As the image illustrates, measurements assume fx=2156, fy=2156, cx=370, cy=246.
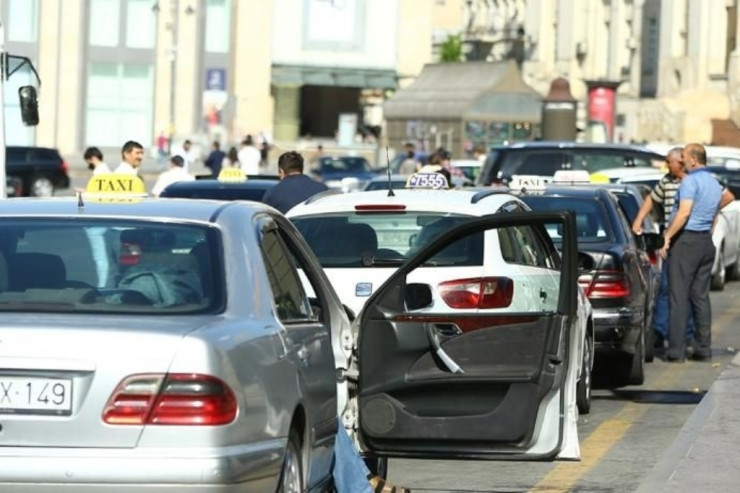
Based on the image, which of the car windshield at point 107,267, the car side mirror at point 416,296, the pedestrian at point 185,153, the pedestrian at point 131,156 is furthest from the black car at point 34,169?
the car windshield at point 107,267

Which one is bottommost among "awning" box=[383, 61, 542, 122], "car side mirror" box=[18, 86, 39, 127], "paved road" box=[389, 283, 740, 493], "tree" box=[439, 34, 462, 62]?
"paved road" box=[389, 283, 740, 493]

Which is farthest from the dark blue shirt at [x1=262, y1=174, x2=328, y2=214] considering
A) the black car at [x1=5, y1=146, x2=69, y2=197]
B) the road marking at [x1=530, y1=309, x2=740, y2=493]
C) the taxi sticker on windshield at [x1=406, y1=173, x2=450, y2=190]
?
the black car at [x1=5, y1=146, x2=69, y2=197]

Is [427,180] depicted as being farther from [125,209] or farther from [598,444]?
[125,209]

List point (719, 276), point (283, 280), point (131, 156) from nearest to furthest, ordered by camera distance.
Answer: point (283, 280) → point (131, 156) → point (719, 276)

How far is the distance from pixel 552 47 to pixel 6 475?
89797 millimetres

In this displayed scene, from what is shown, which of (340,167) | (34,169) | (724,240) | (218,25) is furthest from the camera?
(218,25)

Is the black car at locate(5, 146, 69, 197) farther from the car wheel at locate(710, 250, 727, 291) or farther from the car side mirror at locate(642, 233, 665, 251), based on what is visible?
the car side mirror at locate(642, 233, 665, 251)

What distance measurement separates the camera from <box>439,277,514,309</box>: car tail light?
1153cm

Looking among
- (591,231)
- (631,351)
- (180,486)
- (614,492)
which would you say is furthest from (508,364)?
(591,231)

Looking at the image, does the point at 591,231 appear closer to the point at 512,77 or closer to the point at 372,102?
the point at 512,77

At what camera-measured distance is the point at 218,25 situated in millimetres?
80625

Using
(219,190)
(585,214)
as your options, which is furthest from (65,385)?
(219,190)

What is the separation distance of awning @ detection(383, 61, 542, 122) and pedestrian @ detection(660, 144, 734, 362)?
135 ft

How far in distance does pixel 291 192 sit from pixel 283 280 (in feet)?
29.6
